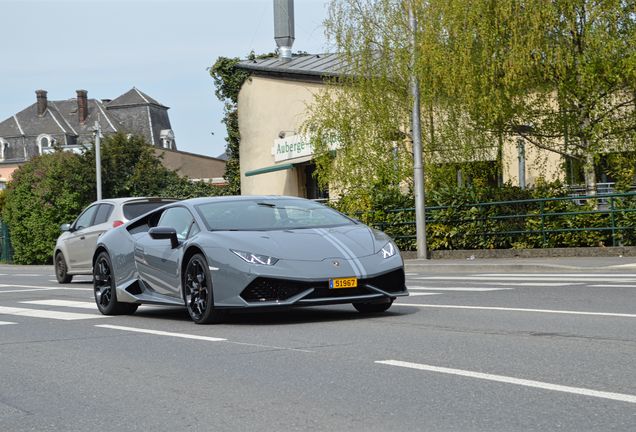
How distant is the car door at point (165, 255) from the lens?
11.8 m

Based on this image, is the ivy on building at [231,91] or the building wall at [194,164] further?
the building wall at [194,164]

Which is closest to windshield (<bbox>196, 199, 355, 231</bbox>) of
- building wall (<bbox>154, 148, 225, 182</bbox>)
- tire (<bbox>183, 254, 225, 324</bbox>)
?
tire (<bbox>183, 254, 225, 324</bbox>)

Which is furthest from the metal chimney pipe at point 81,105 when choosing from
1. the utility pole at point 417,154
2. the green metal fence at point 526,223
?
the utility pole at point 417,154

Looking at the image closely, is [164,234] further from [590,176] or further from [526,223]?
[590,176]

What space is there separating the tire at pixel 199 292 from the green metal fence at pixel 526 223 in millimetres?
15411

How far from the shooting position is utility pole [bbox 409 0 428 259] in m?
27.6

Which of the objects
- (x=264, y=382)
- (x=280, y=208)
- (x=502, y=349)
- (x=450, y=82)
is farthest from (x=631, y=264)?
(x=264, y=382)

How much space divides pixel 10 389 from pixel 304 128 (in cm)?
2590

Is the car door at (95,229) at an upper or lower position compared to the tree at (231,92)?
lower

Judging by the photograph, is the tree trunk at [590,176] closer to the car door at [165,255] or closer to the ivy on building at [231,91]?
the car door at [165,255]

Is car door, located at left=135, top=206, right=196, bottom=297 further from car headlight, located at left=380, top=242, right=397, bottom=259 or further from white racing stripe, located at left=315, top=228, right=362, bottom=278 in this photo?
car headlight, located at left=380, top=242, right=397, bottom=259

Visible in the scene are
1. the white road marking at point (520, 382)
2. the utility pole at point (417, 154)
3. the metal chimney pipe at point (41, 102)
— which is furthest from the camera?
the metal chimney pipe at point (41, 102)

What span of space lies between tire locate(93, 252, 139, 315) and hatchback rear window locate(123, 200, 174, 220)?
27.1 feet

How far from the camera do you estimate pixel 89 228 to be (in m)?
23.4
